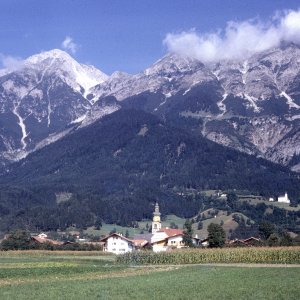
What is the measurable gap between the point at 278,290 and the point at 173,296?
766 centimetres

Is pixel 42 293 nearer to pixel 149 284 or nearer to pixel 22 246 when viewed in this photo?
pixel 149 284

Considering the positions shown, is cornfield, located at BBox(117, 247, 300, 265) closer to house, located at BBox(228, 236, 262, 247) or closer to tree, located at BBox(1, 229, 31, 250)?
house, located at BBox(228, 236, 262, 247)

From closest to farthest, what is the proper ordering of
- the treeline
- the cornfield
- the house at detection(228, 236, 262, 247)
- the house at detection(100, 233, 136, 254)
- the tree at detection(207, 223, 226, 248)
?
the cornfield, the tree at detection(207, 223, 226, 248), the house at detection(228, 236, 262, 247), the treeline, the house at detection(100, 233, 136, 254)

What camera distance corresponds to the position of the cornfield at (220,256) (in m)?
96.7

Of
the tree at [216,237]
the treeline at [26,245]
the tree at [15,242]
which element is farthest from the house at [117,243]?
the tree at [216,237]

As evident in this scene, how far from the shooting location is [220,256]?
106m

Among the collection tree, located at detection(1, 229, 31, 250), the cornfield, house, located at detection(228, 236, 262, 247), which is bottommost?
the cornfield

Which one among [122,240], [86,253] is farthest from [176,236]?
[86,253]

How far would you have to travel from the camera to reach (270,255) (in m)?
98.7

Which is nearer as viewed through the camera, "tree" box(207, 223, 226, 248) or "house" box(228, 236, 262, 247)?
"tree" box(207, 223, 226, 248)

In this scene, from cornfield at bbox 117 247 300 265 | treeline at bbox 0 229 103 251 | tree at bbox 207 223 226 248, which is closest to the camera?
cornfield at bbox 117 247 300 265

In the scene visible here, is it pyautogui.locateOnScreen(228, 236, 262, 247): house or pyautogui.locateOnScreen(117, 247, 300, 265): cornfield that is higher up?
pyautogui.locateOnScreen(228, 236, 262, 247): house

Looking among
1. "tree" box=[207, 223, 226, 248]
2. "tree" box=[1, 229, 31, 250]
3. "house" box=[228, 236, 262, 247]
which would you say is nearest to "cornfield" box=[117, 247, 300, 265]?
"tree" box=[207, 223, 226, 248]

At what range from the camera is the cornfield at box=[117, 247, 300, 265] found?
96688 millimetres
